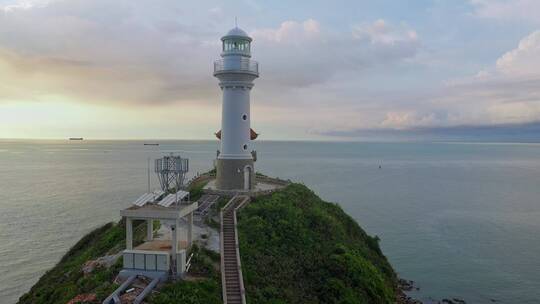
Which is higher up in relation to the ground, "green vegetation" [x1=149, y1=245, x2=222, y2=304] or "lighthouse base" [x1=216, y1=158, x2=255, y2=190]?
"lighthouse base" [x1=216, y1=158, x2=255, y2=190]

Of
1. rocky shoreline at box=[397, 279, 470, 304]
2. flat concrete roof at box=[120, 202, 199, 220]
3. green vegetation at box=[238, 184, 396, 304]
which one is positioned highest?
flat concrete roof at box=[120, 202, 199, 220]

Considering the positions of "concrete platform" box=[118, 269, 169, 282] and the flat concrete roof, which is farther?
the flat concrete roof

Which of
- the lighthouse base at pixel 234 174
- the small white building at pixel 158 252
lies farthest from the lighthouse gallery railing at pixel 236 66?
the small white building at pixel 158 252

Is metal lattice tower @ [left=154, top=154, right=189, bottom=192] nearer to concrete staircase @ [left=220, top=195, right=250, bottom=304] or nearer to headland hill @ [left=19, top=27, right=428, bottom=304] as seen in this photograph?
headland hill @ [left=19, top=27, right=428, bottom=304]

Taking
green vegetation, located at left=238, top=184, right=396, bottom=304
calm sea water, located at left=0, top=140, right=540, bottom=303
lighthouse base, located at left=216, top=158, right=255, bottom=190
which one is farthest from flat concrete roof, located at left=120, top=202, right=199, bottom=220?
calm sea water, located at left=0, top=140, right=540, bottom=303

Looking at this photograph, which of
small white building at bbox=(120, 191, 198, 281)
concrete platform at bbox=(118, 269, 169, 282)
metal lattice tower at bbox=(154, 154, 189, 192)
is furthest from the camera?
metal lattice tower at bbox=(154, 154, 189, 192)

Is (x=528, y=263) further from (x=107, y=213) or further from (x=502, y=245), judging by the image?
(x=107, y=213)

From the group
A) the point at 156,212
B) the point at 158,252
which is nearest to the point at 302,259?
the point at 158,252
